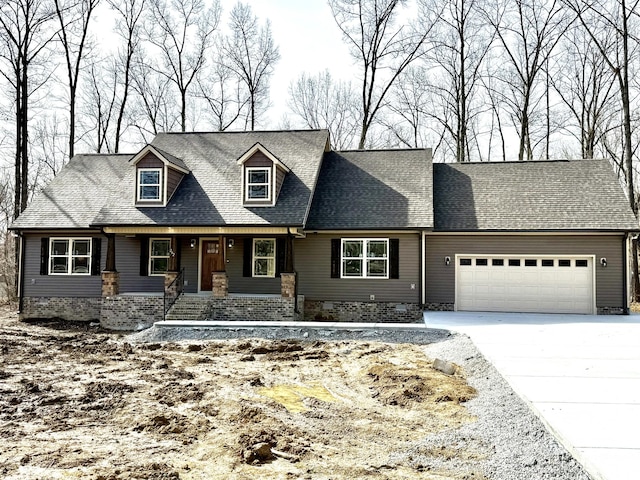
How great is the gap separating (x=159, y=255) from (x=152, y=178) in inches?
101

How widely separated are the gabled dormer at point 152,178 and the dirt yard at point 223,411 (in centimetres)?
650

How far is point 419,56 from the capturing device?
1041 inches

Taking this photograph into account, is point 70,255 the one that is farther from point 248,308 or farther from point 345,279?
point 345,279

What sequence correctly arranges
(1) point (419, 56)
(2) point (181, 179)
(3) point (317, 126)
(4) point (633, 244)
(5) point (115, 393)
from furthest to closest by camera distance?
(3) point (317, 126), (1) point (419, 56), (4) point (633, 244), (2) point (181, 179), (5) point (115, 393)

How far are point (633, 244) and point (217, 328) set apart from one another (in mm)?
17524

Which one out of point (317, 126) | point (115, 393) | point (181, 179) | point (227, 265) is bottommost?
point (115, 393)

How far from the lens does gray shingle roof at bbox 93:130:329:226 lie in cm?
1564

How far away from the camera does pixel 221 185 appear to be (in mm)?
17109

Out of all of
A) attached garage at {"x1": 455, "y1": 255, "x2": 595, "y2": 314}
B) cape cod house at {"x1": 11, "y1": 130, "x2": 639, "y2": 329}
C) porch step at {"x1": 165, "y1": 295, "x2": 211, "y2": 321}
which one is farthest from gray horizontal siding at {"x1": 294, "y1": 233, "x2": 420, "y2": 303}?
porch step at {"x1": 165, "y1": 295, "x2": 211, "y2": 321}

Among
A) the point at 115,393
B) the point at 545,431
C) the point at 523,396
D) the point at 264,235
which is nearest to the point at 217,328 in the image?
the point at 264,235

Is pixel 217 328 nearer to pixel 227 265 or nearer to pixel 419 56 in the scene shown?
pixel 227 265

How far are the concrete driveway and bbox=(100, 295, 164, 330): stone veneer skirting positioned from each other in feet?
26.6

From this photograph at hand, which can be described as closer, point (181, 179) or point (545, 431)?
point (545, 431)

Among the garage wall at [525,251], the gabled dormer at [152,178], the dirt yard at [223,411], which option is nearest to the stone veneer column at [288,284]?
the dirt yard at [223,411]
